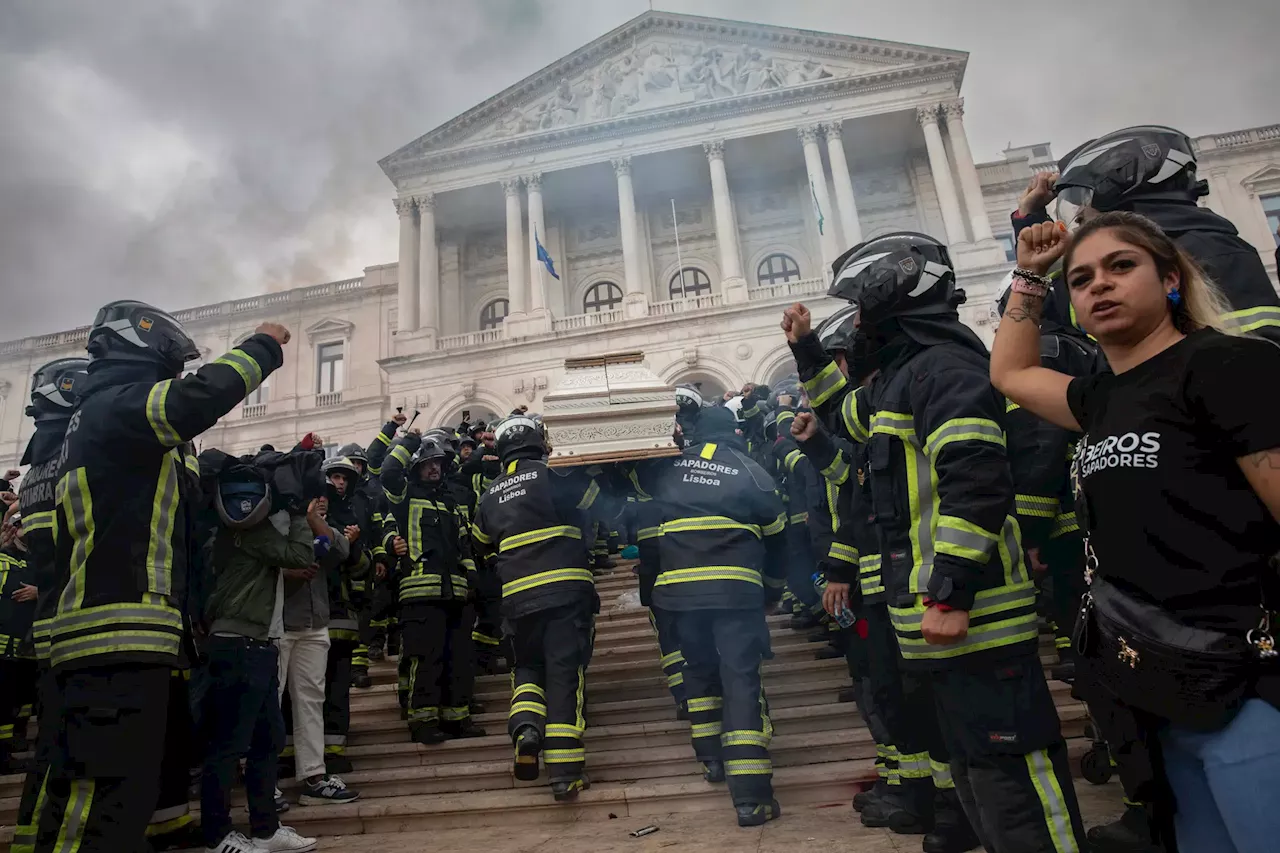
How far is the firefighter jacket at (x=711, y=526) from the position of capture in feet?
14.2

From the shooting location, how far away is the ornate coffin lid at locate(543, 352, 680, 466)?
13.9 ft

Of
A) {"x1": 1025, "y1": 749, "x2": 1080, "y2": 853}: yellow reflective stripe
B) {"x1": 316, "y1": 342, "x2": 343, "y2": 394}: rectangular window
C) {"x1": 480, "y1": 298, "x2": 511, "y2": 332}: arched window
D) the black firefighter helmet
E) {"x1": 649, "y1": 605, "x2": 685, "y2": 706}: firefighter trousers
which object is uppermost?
{"x1": 480, "y1": 298, "x2": 511, "y2": 332}: arched window

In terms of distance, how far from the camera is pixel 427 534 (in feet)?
21.2

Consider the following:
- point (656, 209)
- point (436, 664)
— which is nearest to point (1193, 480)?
point (436, 664)

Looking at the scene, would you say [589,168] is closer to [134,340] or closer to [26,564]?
[26,564]

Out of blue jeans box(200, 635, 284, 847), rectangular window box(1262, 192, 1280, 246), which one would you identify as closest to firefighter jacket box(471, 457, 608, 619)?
blue jeans box(200, 635, 284, 847)

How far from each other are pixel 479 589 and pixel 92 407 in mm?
4560

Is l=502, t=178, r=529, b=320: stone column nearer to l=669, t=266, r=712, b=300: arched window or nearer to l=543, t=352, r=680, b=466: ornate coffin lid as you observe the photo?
l=669, t=266, r=712, b=300: arched window

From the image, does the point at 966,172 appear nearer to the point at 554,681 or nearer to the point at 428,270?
the point at 428,270

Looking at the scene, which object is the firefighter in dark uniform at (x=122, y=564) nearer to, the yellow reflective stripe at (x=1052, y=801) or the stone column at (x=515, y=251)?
the yellow reflective stripe at (x=1052, y=801)

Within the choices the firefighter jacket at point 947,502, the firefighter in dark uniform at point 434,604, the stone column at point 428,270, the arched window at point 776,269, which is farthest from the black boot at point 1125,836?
the arched window at point 776,269

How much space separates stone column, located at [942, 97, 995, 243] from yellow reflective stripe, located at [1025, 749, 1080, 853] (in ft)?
88.2

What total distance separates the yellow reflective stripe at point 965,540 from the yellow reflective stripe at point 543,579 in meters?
2.71

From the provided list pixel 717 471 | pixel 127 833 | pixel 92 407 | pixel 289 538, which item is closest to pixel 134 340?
pixel 92 407
